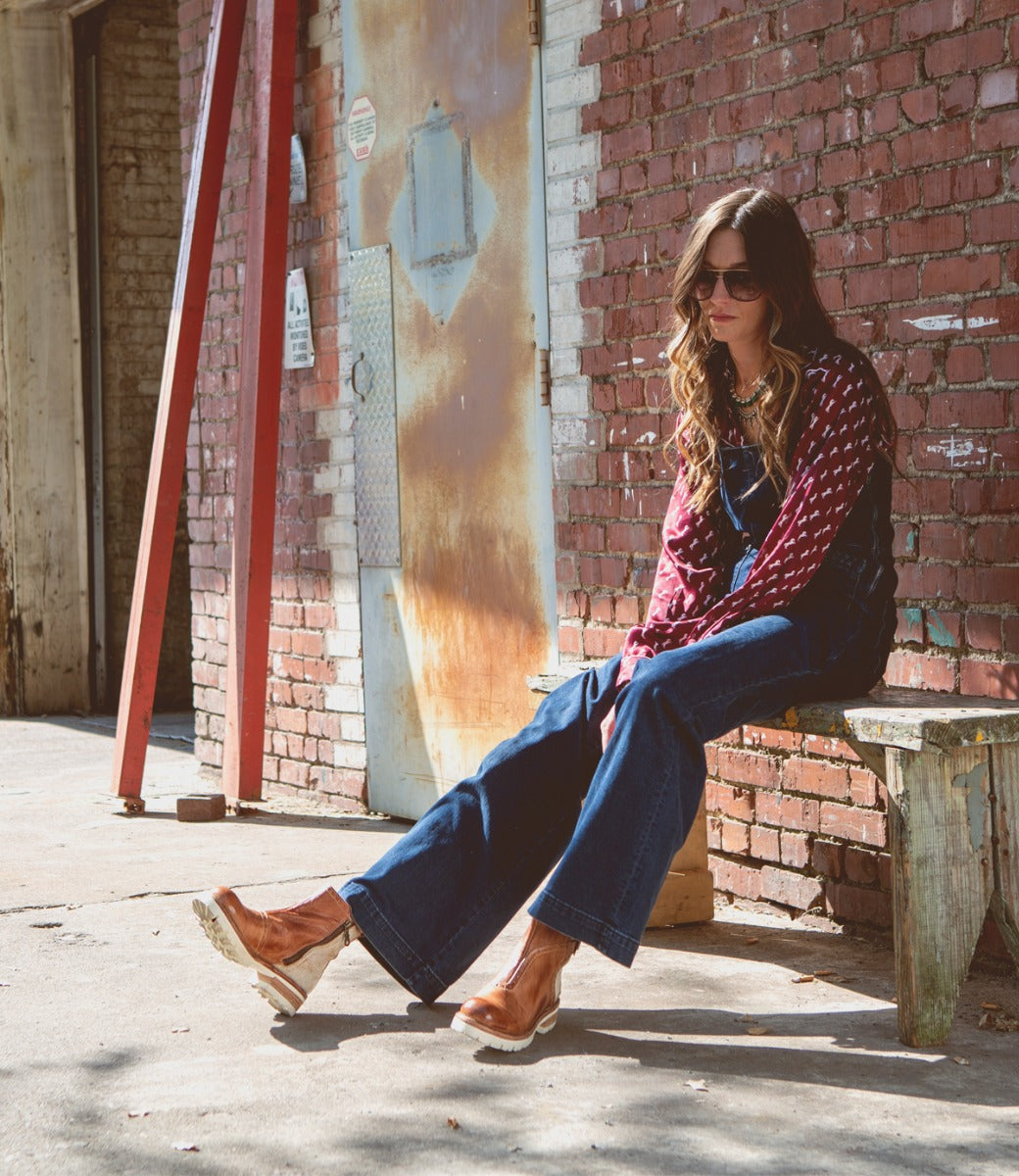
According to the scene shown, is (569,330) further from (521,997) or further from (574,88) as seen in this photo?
(521,997)

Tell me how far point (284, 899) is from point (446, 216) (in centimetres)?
207

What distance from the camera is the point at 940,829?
10.1 feet

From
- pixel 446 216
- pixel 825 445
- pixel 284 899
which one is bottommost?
pixel 284 899

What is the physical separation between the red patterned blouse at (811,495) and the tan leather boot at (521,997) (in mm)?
529

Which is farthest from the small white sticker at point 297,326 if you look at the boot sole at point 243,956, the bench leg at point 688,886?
the boot sole at point 243,956

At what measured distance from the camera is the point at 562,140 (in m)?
4.67

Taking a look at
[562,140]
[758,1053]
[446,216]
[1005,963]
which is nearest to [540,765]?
[758,1053]

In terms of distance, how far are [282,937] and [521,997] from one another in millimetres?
467

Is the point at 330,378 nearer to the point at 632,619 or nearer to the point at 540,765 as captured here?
the point at 632,619

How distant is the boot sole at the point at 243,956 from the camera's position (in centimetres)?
316

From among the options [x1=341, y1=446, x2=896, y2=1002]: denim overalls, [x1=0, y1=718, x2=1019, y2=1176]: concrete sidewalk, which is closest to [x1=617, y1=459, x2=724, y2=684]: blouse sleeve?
[x1=341, y1=446, x2=896, y2=1002]: denim overalls

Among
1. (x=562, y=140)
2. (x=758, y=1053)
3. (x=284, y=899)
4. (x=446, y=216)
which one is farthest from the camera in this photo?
(x=446, y=216)

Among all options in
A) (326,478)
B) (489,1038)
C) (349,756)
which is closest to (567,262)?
(326,478)

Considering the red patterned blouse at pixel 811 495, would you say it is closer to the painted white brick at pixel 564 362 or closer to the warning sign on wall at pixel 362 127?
the painted white brick at pixel 564 362
